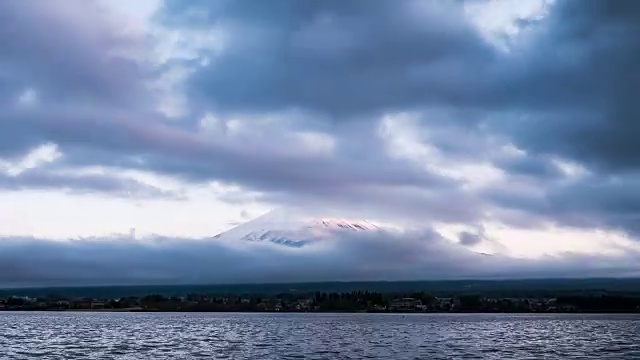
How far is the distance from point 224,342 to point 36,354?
23780 millimetres

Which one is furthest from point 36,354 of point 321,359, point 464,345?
point 464,345

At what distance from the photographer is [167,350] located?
7656 cm

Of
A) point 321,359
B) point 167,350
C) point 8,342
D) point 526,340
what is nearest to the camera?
point 321,359

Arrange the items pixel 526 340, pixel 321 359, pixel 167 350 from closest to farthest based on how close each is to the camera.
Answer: pixel 321 359 → pixel 167 350 → pixel 526 340

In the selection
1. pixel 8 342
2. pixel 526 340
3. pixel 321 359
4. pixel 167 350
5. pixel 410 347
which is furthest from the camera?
pixel 526 340

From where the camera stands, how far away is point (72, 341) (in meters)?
91.8

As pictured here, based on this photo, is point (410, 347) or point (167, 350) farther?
point (410, 347)

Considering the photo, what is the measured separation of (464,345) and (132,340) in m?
35.1

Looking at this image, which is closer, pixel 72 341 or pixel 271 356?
pixel 271 356

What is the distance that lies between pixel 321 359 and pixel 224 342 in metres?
26.9

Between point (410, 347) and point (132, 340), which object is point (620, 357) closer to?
point (410, 347)

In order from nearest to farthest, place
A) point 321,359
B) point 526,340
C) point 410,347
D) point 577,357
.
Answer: point 321,359 < point 577,357 < point 410,347 < point 526,340

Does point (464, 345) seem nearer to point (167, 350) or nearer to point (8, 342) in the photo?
point (167, 350)

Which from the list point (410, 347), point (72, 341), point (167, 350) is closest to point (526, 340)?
point (410, 347)
